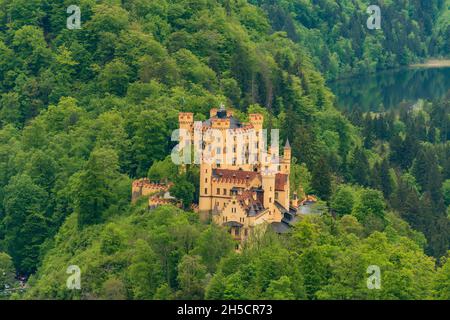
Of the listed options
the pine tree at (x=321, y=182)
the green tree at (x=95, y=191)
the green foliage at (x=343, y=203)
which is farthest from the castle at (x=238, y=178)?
the pine tree at (x=321, y=182)

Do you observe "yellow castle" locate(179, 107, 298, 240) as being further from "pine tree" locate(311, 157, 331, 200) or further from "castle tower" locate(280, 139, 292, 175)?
"pine tree" locate(311, 157, 331, 200)

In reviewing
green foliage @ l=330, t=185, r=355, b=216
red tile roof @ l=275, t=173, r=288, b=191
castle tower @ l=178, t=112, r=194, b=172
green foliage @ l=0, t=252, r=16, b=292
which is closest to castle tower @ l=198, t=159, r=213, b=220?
red tile roof @ l=275, t=173, r=288, b=191

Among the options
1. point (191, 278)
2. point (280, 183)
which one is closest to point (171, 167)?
point (280, 183)

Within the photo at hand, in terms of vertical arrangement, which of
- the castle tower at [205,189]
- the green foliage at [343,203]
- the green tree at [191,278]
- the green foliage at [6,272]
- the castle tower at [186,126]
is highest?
the castle tower at [186,126]

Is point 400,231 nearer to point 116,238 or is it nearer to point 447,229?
point 447,229

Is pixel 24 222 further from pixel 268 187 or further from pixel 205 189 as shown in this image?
pixel 268 187

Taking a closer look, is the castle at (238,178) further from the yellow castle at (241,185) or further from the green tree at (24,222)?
the green tree at (24,222)

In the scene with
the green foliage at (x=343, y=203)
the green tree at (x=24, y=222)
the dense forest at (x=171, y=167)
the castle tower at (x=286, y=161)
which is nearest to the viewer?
the dense forest at (x=171, y=167)
